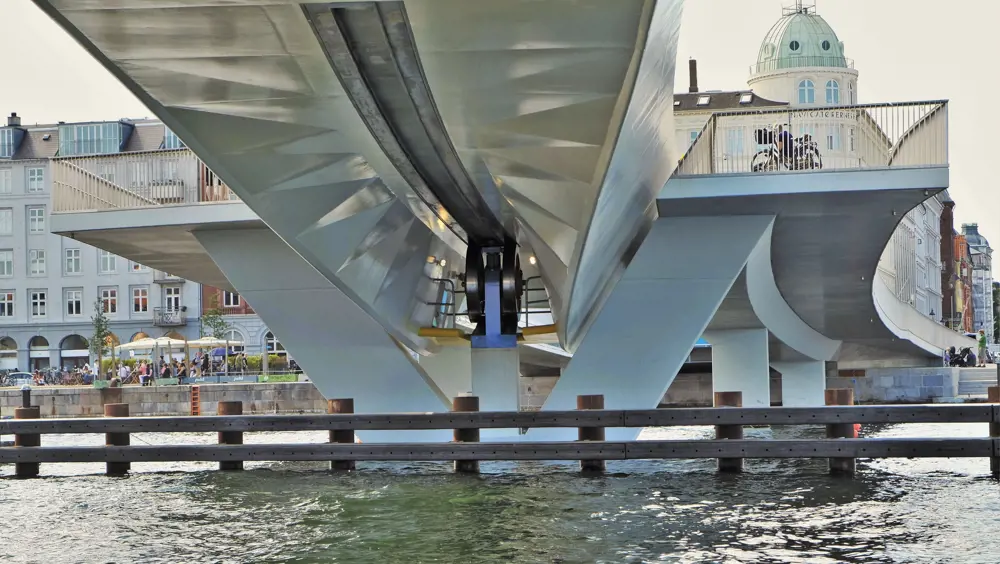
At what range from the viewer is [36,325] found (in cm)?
7662

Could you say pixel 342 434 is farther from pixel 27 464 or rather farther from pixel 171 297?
pixel 171 297

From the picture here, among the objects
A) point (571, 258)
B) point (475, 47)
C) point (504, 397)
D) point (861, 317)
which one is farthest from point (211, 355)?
point (475, 47)

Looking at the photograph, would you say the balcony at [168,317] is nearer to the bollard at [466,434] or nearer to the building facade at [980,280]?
the bollard at [466,434]

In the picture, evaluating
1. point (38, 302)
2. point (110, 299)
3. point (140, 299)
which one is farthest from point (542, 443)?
point (38, 302)

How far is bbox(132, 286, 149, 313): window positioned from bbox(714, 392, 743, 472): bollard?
204ft

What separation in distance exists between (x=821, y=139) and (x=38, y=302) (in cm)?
6733

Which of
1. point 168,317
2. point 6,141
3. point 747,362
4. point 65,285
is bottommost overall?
point 747,362

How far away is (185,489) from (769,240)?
9.12 m

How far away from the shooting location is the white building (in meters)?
17.4

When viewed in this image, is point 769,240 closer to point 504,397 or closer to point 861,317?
point 504,397

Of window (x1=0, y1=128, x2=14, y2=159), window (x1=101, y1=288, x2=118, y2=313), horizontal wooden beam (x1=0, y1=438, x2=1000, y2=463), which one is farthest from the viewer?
window (x1=0, y1=128, x2=14, y2=159)

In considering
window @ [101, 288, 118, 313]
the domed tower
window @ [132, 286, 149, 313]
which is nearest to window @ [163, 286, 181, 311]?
window @ [132, 286, 149, 313]

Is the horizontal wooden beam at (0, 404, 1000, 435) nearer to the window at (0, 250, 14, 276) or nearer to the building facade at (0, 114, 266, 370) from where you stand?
the building facade at (0, 114, 266, 370)

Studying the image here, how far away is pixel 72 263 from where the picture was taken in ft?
252
